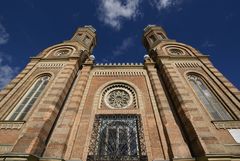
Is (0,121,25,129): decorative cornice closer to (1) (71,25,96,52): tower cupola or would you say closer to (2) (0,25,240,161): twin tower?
(2) (0,25,240,161): twin tower

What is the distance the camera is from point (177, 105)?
35.2 ft

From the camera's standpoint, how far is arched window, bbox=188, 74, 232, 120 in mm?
10469

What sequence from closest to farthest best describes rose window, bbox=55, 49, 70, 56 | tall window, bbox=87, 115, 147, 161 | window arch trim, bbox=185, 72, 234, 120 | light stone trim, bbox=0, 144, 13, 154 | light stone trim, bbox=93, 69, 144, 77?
light stone trim, bbox=0, 144, 13, 154 < tall window, bbox=87, 115, 147, 161 < window arch trim, bbox=185, 72, 234, 120 < light stone trim, bbox=93, 69, 144, 77 < rose window, bbox=55, 49, 70, 56

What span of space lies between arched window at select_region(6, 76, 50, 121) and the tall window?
4.07 metres

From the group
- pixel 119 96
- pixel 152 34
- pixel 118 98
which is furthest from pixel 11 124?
pixel 152 34

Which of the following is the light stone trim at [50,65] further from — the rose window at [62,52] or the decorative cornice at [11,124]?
the decorative cornice at [11,124]

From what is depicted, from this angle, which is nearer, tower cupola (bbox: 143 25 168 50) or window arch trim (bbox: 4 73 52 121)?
window arch trim (bbox: 4 73 52 121)

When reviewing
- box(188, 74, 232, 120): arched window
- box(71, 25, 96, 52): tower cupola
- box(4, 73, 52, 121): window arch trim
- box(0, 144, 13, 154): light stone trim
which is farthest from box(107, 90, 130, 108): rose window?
box(71, 25, 96, 52): tower cupola

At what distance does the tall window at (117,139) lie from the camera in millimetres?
8859

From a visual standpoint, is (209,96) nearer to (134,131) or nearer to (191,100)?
(191,100)

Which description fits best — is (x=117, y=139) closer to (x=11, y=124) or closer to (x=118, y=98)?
(x=118, y=98)

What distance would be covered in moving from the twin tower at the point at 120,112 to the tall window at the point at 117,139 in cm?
5

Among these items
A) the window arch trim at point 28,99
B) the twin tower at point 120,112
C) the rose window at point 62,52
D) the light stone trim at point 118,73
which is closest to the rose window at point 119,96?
the twin tower at point 120,112

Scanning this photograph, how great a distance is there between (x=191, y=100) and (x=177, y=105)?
2.60 ft
